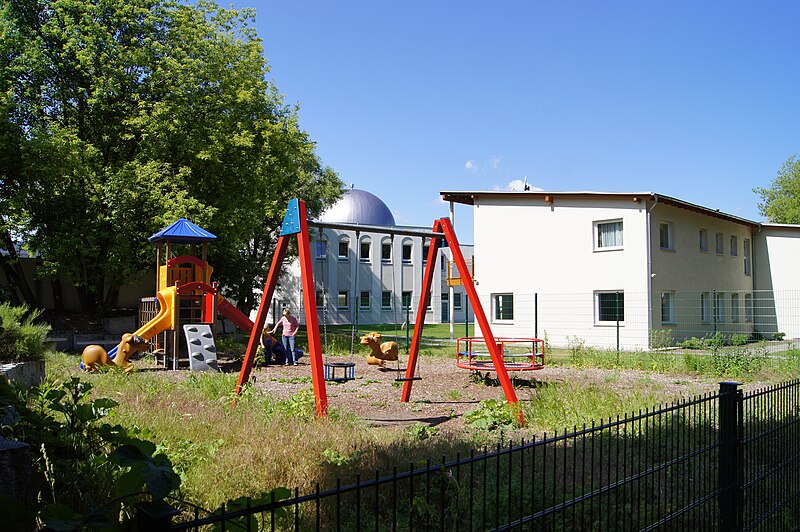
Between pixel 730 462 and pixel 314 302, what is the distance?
19.5 feet

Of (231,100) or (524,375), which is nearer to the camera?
(524,375)


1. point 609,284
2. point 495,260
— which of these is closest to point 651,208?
point 609,284

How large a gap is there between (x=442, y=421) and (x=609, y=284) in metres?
17.3

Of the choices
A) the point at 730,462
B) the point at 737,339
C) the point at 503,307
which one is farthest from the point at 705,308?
the point at 730,462

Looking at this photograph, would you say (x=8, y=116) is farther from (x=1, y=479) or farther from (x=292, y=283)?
(x=292, y=283)

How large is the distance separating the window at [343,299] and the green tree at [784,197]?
32156mm

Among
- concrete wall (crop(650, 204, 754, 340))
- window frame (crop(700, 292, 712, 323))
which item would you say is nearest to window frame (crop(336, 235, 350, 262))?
concrete wall (crop(650, 204, 754, 340))

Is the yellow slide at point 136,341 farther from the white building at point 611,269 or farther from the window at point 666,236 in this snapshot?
the window at point 666,236

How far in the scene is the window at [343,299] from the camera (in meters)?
51.6

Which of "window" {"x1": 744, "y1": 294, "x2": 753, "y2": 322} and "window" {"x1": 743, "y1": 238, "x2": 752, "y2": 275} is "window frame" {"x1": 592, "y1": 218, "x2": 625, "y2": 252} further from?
"window" {"x1": 743, "y1": 238, "x2": 752, "y2": 275}

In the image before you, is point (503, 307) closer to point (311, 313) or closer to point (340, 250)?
point (311, 313)

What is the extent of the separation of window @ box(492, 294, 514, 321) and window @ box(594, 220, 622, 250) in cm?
427

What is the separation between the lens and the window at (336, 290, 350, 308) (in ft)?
169

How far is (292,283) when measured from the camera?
165 feet
